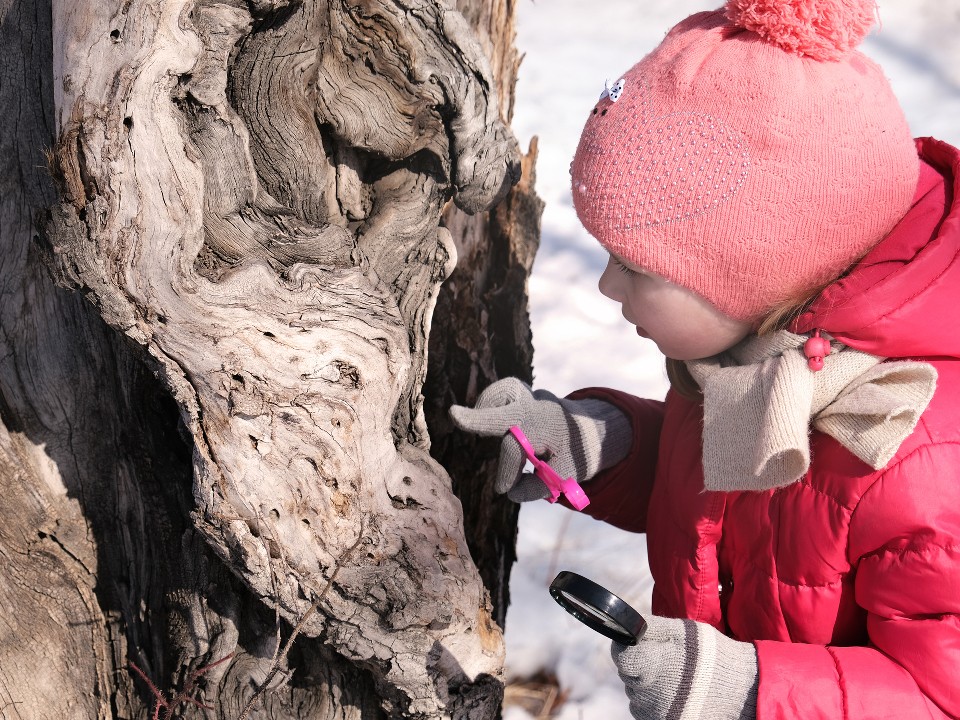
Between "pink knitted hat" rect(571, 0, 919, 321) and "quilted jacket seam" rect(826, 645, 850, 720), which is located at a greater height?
"pink knitted hat" rect(571, 0, 919, 321)

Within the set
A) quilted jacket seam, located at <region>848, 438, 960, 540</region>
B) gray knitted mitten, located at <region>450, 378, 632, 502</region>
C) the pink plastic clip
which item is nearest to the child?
quilted jacket seam, located at <region>848, 438, 960, 540</region>

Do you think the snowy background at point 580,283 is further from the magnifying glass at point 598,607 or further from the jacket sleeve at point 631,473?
the magnifying glass at point 598,607

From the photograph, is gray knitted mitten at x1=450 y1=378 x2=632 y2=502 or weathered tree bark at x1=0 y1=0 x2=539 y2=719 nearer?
weathered tree bark at x1=0 y1=0 x2=539 y2=719

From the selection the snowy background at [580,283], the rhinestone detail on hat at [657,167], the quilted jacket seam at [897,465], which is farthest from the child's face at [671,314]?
the snowy background at [580,283]

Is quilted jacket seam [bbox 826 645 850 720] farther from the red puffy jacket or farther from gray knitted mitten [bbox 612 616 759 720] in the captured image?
gray knitted mitten [bbox 612 616 759 720]

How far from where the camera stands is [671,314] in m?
→ 1.34

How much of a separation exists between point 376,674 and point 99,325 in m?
0.76

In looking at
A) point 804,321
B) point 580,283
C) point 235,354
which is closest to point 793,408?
point 804,321

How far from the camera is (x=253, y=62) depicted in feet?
4.25

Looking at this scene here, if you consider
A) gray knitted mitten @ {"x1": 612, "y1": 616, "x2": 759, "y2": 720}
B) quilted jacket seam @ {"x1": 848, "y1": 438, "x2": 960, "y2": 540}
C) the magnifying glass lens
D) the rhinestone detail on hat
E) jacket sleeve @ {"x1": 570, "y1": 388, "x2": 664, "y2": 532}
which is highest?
the rhinestone detail on hat

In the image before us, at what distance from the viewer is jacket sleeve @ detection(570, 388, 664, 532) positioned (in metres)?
1.74

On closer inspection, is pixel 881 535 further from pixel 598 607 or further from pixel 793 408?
pixel 598 607

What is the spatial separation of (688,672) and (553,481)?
432 millimetres

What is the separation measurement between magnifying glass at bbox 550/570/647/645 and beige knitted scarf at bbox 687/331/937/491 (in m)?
0.26
